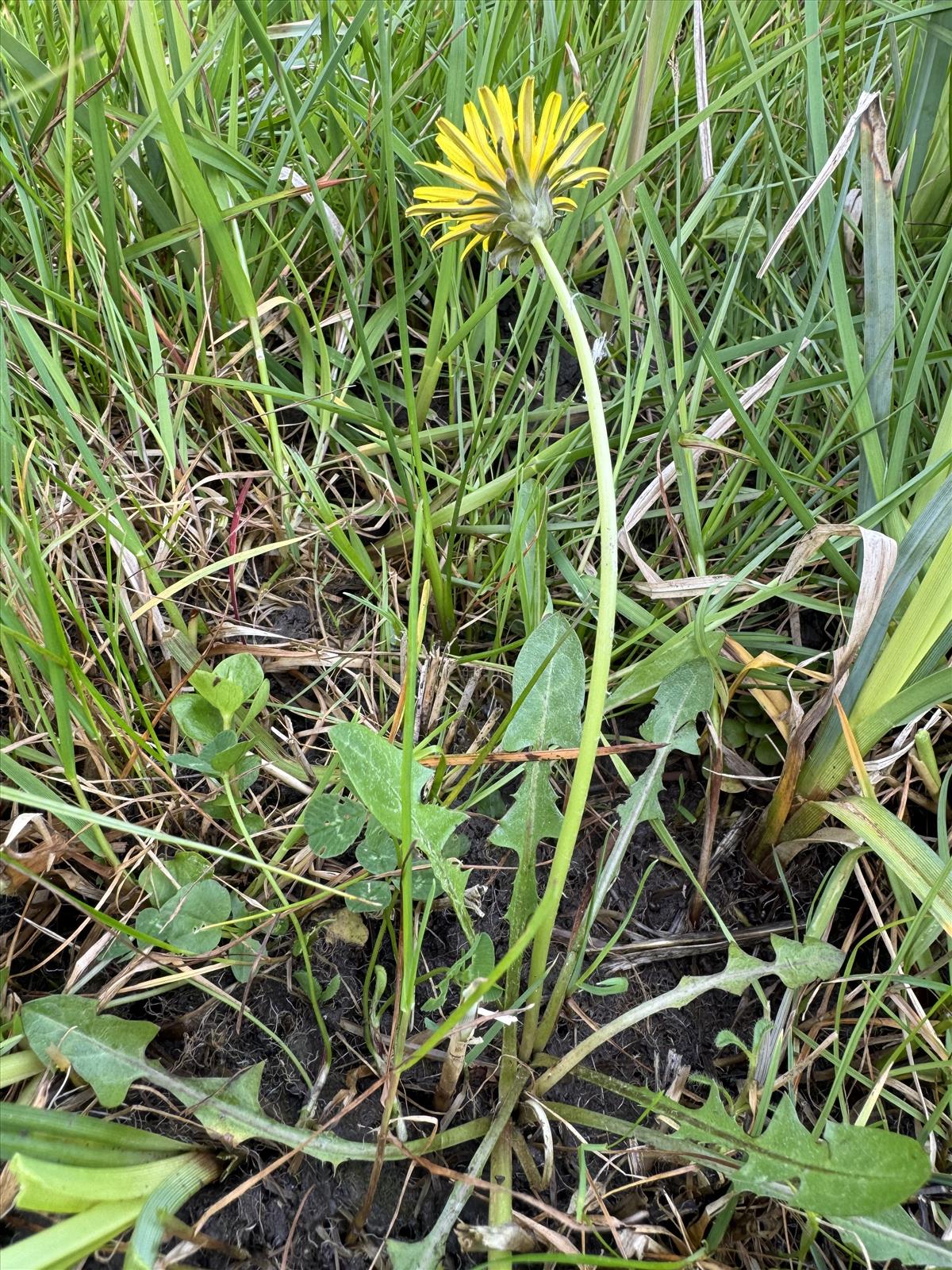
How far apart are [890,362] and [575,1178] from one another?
1139 millimetres

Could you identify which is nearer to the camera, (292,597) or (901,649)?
(901,649)

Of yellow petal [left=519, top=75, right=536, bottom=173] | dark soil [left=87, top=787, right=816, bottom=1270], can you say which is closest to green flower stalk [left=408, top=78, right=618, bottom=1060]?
yellow petal [left=519, top=75, right=536, bottom=173]

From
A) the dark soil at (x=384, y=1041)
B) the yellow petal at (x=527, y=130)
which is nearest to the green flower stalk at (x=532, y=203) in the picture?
the yellow petal at (x=527, y=130)

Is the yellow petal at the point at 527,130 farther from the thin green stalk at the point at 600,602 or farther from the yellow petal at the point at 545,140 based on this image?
the thin green stalk at the point at 600,602

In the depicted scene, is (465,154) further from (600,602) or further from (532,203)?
(600,602)

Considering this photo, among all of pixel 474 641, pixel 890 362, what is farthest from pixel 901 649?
pixel 474 641

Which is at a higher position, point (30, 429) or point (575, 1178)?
point (30, 429)

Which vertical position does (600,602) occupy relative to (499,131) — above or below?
below

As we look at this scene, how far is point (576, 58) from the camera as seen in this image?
5.41 feet

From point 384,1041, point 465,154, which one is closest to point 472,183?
point 465,154

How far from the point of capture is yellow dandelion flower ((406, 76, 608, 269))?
974mm

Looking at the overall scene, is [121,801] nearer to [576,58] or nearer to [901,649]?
[901,649]

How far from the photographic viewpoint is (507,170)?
0.98m

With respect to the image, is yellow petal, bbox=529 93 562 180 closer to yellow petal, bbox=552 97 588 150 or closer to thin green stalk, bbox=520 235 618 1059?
yellow petal, bbox=552 97 588 150
